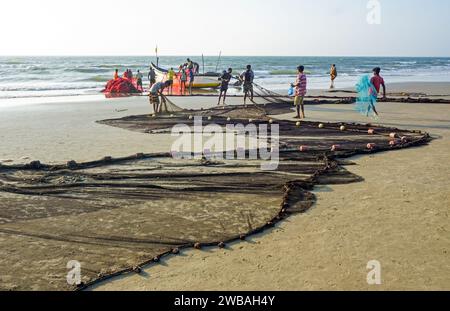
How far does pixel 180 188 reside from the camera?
6.43 m

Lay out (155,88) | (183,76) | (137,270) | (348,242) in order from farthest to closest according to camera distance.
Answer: (183,76) → (155,88) → (348,242) → (137,270)

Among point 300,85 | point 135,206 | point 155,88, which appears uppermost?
point 300,85

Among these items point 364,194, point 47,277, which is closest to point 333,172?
point 364,194

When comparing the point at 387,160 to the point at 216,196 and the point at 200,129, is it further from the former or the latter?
the point at 200,129

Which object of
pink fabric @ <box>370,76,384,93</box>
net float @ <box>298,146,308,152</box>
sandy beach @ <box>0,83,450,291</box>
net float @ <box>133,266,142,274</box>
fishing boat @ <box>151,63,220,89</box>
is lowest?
net float @ <box>133,266,142,274</box>

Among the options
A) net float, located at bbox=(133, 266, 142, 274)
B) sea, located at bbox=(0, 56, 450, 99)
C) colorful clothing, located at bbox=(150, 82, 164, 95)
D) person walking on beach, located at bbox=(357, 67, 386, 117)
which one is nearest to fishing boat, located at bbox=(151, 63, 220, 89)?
sea, located at bbox=(0, 56, 450, 99)

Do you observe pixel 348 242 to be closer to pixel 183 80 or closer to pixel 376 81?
pixel 376 81

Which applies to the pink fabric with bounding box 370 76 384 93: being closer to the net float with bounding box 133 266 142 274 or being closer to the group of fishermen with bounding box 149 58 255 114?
the group of fishermen with bounding box 149 58 255 114

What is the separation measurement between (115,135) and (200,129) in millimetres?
2343

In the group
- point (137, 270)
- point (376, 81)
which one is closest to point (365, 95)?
point (376, 81)

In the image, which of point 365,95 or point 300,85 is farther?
point 365,95

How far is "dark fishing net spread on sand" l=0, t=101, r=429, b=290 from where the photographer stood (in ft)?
13.9

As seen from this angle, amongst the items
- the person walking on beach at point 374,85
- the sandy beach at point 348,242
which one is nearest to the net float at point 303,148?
the sandy beach at point 348,242

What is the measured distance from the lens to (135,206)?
225 inches
